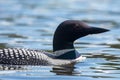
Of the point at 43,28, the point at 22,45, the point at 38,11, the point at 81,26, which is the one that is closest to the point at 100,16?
the point at 38,11

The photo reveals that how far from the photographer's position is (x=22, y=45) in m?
15.5

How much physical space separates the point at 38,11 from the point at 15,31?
21.8 feet

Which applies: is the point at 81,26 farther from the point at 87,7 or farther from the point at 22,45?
the point at 87,7

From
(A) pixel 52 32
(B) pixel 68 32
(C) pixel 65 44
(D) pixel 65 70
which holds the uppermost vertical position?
(B) pixel 68 32

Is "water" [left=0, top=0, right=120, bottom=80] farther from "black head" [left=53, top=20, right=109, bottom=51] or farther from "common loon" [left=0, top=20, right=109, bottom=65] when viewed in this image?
"black head" [left=53, top=20, right=109, bottom=51]

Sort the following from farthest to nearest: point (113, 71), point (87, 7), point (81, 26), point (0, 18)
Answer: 1. point (87, 7)
2. point (0, 18)
3. point (81, 26)
4. point (113, 71)

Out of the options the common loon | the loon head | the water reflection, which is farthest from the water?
the loon head

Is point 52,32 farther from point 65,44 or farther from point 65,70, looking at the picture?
point 65,70

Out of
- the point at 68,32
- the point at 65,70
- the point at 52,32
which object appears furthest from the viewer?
the point at 52,32

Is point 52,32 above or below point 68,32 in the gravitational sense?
below

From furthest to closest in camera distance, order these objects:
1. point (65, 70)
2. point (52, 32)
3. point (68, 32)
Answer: point (52, 32) < point (68, 32) < point (65, 70)

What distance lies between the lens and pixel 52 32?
18781mm

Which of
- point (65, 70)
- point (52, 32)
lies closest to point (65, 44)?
point (65, 70)

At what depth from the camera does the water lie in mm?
11789
